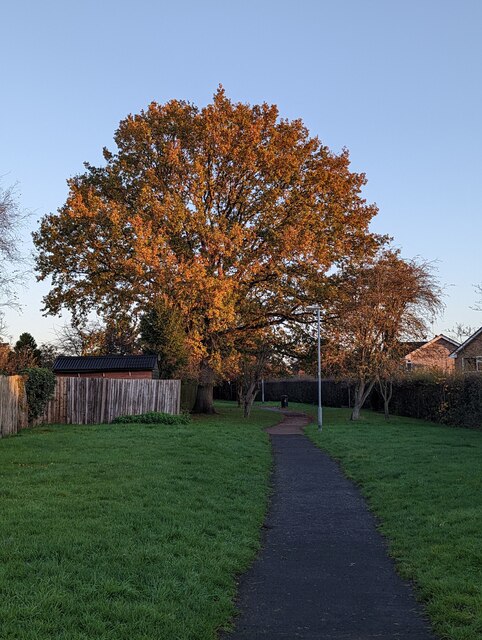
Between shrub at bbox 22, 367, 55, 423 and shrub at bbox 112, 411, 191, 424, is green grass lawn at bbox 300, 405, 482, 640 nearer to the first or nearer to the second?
shrub at bbox 112, 411, 191, 424

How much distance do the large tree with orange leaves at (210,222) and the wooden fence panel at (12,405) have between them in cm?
926

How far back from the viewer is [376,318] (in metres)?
32.9

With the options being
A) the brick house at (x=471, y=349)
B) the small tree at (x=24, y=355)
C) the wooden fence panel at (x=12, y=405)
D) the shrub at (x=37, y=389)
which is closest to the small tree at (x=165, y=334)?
the small tree at (x=24, y=355)

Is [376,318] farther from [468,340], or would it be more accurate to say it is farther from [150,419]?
[468,340]

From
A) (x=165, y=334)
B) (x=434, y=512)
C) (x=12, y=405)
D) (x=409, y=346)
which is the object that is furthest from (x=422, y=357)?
(x=434, y=512)

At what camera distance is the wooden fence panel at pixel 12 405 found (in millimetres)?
20109

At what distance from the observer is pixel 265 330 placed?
36.9m

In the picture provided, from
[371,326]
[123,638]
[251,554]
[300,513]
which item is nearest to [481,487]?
[300,513]

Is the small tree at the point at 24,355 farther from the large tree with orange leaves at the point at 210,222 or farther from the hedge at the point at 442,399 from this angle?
the hedge at the point at 442,399

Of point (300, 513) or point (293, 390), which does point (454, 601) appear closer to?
point (300, 513)

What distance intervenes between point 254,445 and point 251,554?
1264 cm

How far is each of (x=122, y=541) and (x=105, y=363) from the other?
1067 inches

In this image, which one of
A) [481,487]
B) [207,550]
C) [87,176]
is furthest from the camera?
[87,176]

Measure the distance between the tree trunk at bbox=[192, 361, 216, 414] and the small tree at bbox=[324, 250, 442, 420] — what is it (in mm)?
7105
